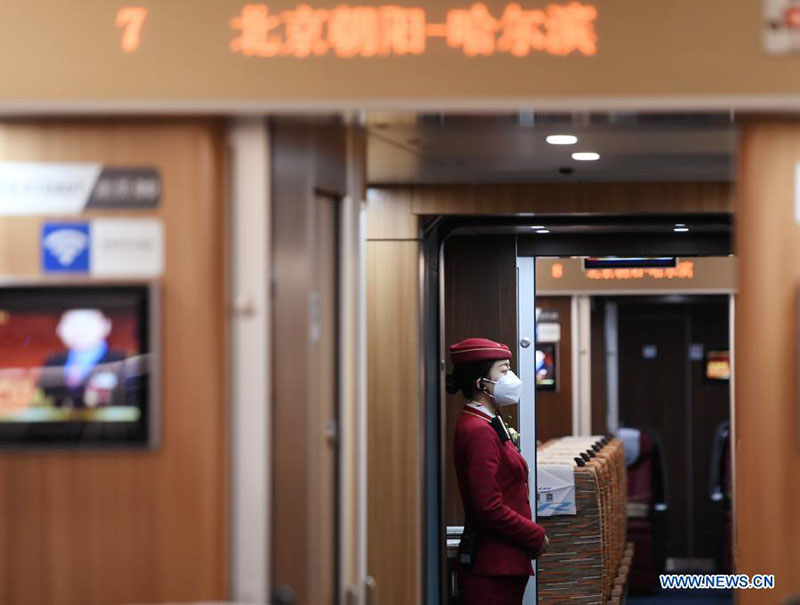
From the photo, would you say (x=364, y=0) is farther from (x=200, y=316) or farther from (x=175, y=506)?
(x=175, y=506)

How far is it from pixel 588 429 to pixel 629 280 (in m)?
1.59

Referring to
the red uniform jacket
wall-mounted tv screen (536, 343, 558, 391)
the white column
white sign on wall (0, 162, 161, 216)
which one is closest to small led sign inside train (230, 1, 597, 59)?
the white column

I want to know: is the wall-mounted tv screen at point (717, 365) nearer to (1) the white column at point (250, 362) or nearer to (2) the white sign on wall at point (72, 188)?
(1) the white column at point (250, 362)

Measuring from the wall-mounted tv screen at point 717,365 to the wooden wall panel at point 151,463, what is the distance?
9.96 m

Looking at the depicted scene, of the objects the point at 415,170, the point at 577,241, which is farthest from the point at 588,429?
the point at 415,170

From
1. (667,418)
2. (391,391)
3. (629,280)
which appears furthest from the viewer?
(667,418)

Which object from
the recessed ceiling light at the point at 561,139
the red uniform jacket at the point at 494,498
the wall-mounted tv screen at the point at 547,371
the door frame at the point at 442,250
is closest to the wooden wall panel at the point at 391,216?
the door frame at the point at 442,250

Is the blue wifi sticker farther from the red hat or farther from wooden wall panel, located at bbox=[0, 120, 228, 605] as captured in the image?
the red hat

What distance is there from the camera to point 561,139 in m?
5.34

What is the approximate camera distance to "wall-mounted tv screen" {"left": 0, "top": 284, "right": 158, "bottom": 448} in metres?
4.00

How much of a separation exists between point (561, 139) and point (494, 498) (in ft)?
5.71

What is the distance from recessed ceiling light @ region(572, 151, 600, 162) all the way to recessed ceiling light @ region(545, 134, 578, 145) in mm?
358

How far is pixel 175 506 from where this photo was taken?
4.05 metres

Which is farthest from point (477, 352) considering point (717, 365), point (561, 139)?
point (717, 365)
